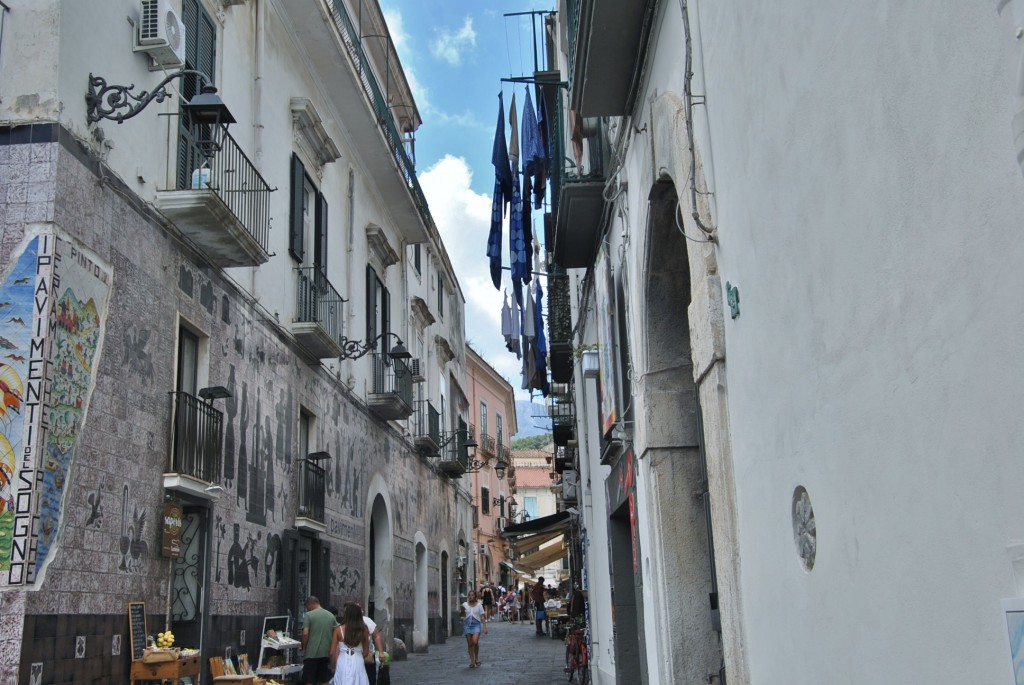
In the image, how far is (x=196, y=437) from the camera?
11.4 metres

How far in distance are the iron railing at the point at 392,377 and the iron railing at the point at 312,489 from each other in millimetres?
4491

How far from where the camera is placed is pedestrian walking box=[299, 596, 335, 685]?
12.5 meters

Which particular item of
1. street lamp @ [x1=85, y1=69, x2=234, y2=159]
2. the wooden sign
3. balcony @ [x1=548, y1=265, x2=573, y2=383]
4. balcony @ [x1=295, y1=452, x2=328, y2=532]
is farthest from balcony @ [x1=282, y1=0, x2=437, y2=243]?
the wooden sign

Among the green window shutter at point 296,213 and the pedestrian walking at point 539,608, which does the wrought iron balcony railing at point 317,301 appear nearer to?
the green window shutter at point 296,213

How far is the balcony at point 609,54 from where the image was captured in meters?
7.09

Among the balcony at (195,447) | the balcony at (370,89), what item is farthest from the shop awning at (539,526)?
the balcony at (195,447)

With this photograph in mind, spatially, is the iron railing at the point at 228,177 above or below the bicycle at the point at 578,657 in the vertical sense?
above

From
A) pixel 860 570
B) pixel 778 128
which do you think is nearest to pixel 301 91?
pixel 778 128

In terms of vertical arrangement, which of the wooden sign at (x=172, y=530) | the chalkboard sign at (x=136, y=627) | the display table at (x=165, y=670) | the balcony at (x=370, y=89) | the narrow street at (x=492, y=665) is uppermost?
the balcony at (x=370, y=89)

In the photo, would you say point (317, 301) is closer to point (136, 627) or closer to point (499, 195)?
point (499, 195)

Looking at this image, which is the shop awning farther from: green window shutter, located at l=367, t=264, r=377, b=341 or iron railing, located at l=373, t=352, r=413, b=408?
green window shutter, located at l=367, t=264, r=377, b=341

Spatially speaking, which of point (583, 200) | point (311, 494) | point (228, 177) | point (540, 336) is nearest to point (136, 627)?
point (228, 177)

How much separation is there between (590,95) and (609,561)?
6.05 m

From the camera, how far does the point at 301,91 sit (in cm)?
1689
